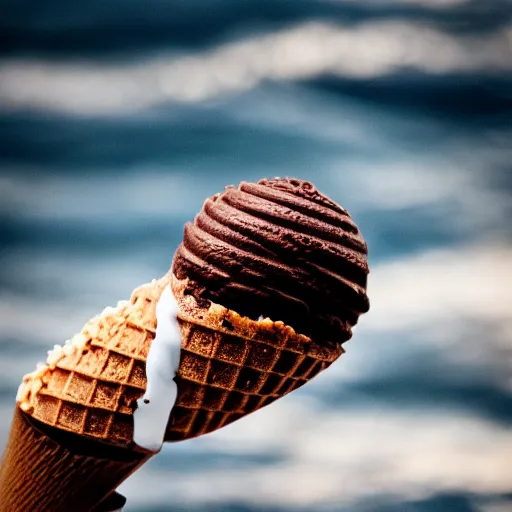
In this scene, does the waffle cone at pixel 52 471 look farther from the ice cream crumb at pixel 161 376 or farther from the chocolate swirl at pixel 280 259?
the chocolate swirl at pixel 280 259

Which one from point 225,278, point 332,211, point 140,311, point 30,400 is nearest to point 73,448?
point 30,400

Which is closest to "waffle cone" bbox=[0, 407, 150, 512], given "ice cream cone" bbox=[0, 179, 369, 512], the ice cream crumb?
"ice cream cone" bbox=[0, 179, 369, 512]

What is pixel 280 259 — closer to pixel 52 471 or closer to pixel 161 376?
pixel 161 376

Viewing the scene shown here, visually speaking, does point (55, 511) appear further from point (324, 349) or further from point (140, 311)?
point (324, 349)

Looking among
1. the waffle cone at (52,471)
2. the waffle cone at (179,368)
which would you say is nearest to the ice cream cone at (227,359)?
the waffle cone at (179,368)

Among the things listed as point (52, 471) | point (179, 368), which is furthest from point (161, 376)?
point (52, 471)
